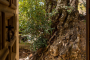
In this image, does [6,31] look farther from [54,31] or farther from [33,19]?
[54,31]

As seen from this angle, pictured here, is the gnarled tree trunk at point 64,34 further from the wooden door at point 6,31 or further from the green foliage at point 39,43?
the wooden door at point 6,31

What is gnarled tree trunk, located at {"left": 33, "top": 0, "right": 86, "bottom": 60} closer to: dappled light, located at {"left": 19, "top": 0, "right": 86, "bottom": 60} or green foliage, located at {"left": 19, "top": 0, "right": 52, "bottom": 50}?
dappled light, located at {"left": 19, "top": 0, "right": 86, "bottom": 60}

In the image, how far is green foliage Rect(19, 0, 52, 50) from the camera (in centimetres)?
301

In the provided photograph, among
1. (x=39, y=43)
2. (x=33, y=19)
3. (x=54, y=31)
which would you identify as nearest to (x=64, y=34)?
(x=54, y=31)

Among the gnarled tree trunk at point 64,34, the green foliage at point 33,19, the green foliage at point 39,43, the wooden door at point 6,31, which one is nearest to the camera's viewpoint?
the wooden door at point 6,31

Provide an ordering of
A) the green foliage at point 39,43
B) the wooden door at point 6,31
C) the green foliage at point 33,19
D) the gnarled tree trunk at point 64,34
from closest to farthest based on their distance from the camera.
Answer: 1. the wooden door at point 6,31
2. the green foliage at point 33,19
3. the gnarled tree trunk at point 64,34
4. the green foliage at point 39,43

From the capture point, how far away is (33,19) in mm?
3131

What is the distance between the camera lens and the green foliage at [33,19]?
9.87ft

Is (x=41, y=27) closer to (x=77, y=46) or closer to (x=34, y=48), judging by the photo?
(x=34, y=48)

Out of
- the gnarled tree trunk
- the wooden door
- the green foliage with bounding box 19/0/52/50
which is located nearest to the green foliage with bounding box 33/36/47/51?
the green foliage with bounding box 19/0/52/50

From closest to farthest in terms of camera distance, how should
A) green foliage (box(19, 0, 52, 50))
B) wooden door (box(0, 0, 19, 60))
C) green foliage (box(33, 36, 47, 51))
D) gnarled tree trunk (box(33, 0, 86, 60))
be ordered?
1. wooden door (box(0, 0, 19, 60))
2. green foliage (box(19, 0, 52, 50))
3. gnarled tree trunk (box(33, 0, 86, 60))
4. green foliage (box(33, 36, 47, 51))

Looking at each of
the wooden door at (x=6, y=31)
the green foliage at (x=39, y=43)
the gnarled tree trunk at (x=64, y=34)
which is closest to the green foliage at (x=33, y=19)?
the green foliage at (x=39, y=43)

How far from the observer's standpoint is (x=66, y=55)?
10.2 feet

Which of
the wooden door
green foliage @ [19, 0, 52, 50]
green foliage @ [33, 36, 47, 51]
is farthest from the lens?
green foliage @ [33, 36, 47, 51]
